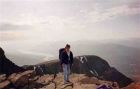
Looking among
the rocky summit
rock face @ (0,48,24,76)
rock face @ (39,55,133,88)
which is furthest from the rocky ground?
rock face @ (39,55,133,88)

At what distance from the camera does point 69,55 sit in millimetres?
10961

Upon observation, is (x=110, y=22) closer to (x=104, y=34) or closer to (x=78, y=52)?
(x=104, y=34)

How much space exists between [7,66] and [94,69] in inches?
169

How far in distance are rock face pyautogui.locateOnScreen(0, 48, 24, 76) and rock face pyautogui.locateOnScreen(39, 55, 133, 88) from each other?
4.27ft

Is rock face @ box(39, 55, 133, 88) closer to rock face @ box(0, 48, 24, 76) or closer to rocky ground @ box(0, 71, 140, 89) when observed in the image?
rocky ground @ box(0, 71, 140, 89)

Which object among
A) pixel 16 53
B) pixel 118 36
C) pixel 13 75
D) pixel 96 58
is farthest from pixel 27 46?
pixel 118 36

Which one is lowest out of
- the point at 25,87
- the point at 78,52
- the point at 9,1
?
the point at 25,87

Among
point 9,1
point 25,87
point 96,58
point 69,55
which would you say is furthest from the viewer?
point 96,58

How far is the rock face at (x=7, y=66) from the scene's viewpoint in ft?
46.3

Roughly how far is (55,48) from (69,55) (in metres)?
3.17

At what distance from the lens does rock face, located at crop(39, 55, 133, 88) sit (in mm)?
14234

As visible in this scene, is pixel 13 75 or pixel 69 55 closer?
pixel 69 55

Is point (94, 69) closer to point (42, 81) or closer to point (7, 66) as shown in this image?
point (42, 81)

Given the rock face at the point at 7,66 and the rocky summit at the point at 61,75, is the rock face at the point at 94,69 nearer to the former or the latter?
the rocky summit at the point at 61,75
